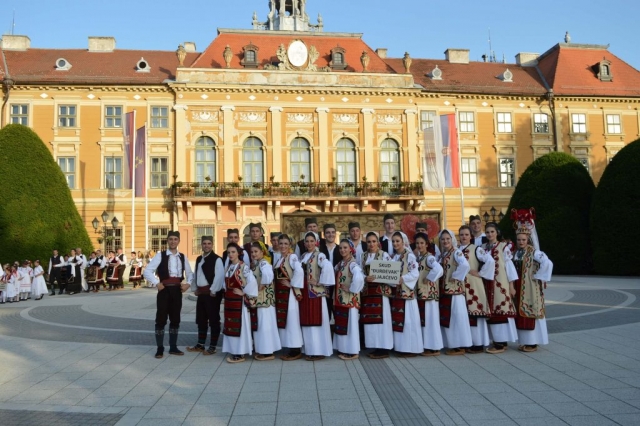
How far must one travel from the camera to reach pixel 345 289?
8.16m

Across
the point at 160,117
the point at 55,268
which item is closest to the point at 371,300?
the point at 55,268

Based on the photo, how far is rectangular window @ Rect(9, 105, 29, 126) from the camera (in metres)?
32.2

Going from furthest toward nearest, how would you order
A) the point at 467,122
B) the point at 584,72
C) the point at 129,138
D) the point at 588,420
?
the point at 584,72
the point at 467,122
the point at 129,138
the point at 588,420

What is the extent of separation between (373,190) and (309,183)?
402 cm

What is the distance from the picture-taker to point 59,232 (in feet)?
81.0

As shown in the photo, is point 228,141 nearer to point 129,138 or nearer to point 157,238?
point 129,138

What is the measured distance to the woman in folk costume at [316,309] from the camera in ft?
26.4

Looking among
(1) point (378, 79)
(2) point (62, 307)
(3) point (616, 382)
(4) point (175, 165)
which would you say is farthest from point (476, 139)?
(3) point (616, 382)

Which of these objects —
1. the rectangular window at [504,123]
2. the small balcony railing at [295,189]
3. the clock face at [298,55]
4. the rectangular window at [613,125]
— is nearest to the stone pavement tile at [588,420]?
the small balcony railing at [295,189]

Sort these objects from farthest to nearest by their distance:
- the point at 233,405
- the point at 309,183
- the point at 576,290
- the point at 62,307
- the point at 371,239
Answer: the point at 309,183, the point at 576,290, the point at 62,307, the point at 371,239, the point at 233,405

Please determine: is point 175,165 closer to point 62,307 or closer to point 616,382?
point 62,307

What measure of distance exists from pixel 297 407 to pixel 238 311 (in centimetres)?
279

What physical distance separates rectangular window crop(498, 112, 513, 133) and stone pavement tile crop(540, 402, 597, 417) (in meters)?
33.3

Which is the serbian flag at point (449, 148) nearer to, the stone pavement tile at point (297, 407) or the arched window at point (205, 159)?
the arched window at point (205, 159)
